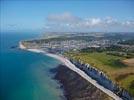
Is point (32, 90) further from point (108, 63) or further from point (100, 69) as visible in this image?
point (108, 63)

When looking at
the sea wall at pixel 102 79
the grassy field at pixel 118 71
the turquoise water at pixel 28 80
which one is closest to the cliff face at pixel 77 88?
the turquoise water at pixel 28 80

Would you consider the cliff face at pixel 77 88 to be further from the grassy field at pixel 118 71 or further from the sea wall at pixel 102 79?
the grassy field at pixel 118 71

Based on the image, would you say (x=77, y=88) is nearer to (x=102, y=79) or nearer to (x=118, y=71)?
(x=102, y=79)

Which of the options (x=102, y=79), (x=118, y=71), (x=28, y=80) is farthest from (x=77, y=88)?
(x=28, y=80)

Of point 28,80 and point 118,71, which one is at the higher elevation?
point 118,71

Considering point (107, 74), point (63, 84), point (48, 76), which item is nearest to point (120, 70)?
point (107, 74)

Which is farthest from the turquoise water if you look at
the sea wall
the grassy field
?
the grassy field

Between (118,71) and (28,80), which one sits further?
(28,80)
